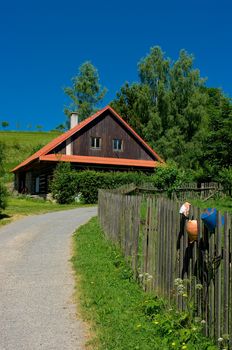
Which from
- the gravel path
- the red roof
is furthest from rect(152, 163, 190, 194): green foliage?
the gravel path

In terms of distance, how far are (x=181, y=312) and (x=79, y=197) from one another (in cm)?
2659

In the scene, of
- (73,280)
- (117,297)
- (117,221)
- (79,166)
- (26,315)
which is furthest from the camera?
(79,166)

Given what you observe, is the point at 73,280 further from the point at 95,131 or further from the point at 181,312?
the point at 95,131

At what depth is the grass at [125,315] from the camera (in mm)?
4949

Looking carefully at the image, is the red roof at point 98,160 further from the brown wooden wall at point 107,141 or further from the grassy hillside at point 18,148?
the grassy hillside at point 18,148

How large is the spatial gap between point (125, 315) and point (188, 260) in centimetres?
135

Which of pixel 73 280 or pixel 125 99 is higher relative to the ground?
pixel 125 99

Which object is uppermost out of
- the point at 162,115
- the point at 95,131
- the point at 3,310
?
the point at 162,115

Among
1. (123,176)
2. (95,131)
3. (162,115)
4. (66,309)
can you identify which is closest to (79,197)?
(123,176)

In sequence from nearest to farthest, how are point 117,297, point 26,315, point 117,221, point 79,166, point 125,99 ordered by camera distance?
point 26,315 < point 117,297 < point 117,221 < point 79,166 < point 125,99

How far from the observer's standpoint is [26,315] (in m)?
6.41

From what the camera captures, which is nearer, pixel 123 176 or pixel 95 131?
pixel 123 176

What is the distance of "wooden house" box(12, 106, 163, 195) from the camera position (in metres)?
35.1

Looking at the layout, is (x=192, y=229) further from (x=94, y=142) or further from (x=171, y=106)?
(x=171, y=106)
